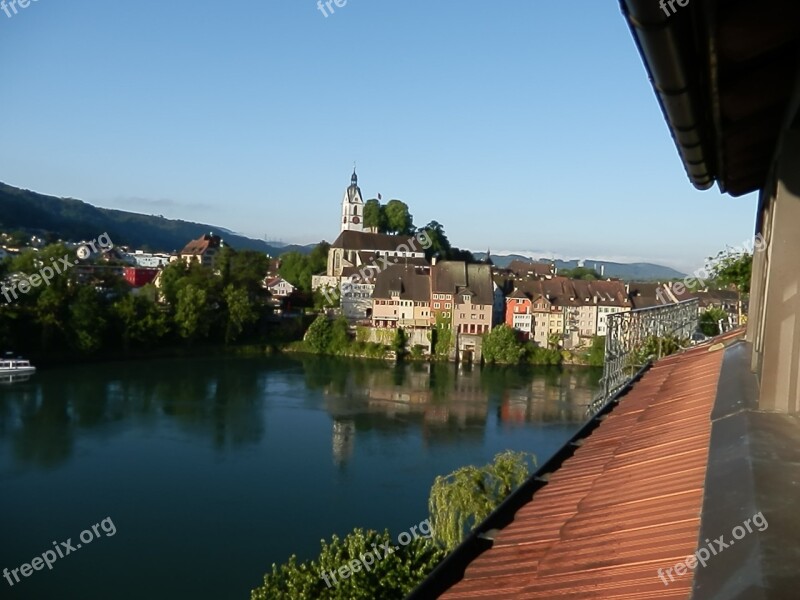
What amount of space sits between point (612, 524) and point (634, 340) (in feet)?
10.6

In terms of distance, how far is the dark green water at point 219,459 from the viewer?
7.23 m

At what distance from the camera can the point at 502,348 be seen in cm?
2258

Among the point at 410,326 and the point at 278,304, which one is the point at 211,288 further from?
the point at 410,326

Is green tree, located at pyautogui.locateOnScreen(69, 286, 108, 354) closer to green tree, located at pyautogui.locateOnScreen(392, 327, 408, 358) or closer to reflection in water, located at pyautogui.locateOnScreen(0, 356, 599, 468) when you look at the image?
reflection in water, located at pyautogui.locateOnScreen(0, 356, 599, 468)

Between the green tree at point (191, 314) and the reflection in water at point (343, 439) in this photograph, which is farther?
the green tree at point (191, 314)

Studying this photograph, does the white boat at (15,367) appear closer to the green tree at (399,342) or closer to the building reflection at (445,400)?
the building reflection at (445,400)

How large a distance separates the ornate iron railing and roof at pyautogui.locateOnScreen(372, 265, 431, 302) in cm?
2034

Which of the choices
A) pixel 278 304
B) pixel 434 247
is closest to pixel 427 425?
pixel 278 304

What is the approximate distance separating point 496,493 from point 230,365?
15.4m

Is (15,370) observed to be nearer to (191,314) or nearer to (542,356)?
(191,314)

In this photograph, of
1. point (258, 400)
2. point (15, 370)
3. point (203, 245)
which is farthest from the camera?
point (203, 245)

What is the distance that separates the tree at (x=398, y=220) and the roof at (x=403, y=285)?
11030 millimetres

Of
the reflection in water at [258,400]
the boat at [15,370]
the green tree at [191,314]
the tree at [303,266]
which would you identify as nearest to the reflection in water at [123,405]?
the reflection in water at [258,400]

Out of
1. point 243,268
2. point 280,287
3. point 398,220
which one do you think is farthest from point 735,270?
point 398,220
